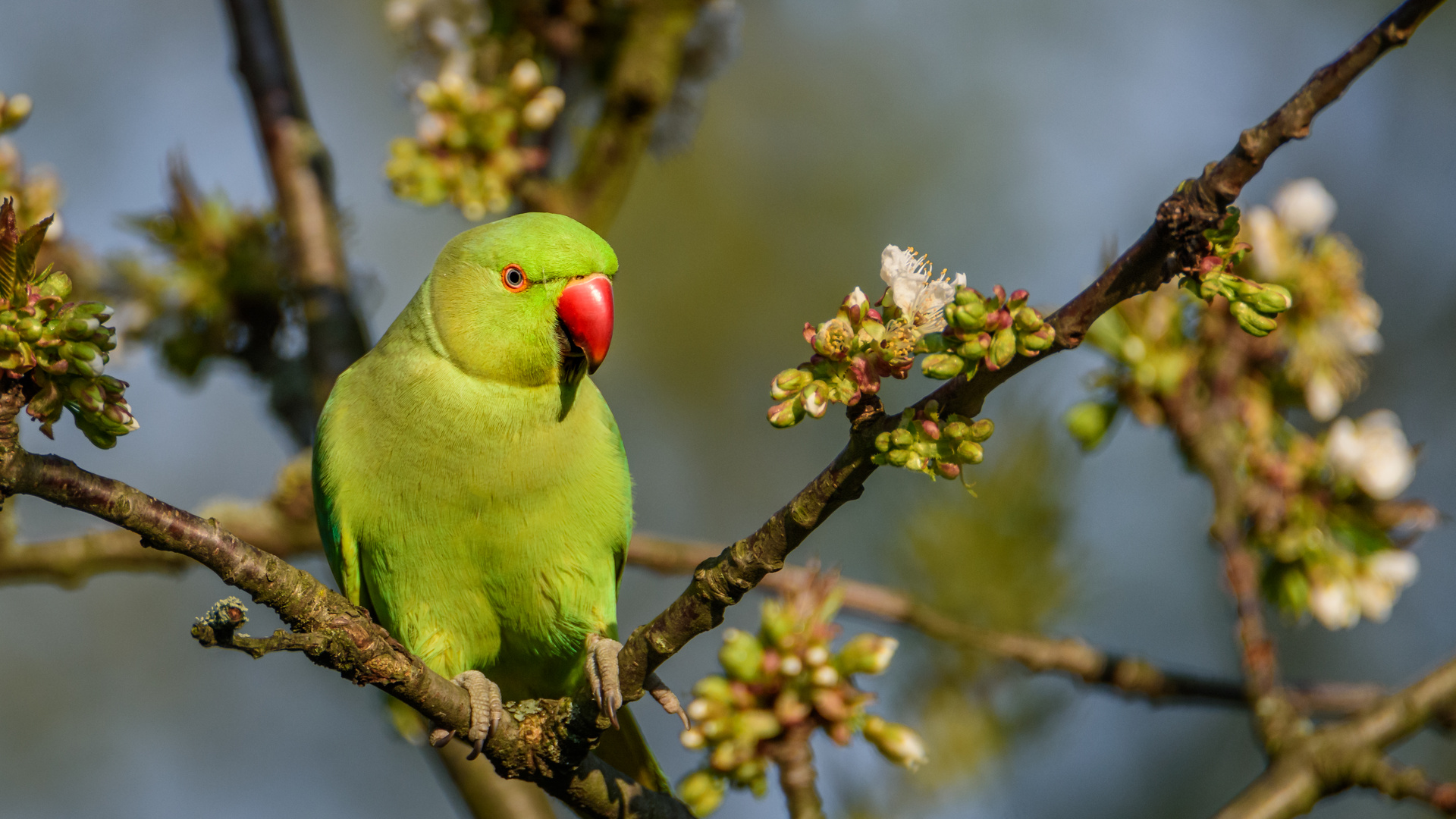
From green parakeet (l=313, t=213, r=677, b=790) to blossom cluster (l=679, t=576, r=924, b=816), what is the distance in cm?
65

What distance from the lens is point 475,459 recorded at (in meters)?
3.03

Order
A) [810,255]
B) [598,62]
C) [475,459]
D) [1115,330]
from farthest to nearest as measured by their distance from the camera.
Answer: [810,255] < [598,62] < [1115,330] < [475,459]

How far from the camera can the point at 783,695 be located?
2381mm

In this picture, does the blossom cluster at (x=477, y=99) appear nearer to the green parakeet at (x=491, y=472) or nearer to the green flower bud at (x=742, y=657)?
the green parakeet at (x=491, y=472)

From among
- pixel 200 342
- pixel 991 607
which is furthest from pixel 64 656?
pixel 991 607

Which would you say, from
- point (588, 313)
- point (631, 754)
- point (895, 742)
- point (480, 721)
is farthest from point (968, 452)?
point (631, 754)

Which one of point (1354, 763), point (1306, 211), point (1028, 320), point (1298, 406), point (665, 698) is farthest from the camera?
point (1298, 406)

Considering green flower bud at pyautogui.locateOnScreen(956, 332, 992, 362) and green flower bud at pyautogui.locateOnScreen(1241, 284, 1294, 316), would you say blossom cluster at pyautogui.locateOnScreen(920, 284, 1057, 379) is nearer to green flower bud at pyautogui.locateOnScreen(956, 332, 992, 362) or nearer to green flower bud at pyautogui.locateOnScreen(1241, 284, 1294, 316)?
green flower bud at pyautogui.locateOnScreen(956, 332, 992, 362)

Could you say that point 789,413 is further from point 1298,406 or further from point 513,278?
point 1298,406

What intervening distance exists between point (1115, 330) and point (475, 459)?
2.01 metres

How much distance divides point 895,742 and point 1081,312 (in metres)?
1.18

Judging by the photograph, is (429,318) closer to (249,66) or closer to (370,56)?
(249,66)

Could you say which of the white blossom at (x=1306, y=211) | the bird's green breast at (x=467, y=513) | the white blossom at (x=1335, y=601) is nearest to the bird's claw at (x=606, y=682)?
the bird's green breast at (x=467, y=513)

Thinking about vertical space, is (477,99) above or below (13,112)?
above
